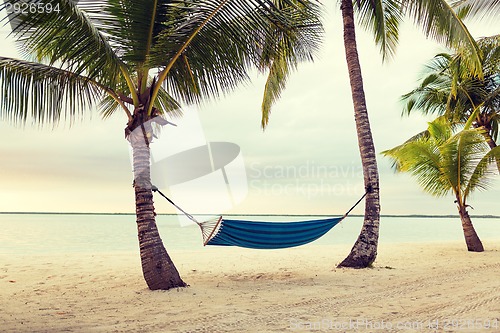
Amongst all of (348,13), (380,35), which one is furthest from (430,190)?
(348,13)

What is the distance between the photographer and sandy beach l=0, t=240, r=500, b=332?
2686 mm

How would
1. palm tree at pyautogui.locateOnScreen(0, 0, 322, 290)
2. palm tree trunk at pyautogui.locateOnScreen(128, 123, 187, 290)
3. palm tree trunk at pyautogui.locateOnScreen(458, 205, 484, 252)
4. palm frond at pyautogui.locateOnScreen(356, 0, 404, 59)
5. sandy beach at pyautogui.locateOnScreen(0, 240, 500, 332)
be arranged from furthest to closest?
1. palm tree trunk at pyautogui.locateOnScreen(458, 205, 484, 252)
2. palm frond at pyautogui.locateOnScreen(356, 0, 404, 59)
3. palm tree trunk at pyautogui.locateOnScreen(128, 123, 187, 290)
4. palm tree at pyautogui.locateOnScreen(0, 0, 322, 290)
5. sandy beach at pyautogui.locateOnScreen(0, 240, 500, 332)

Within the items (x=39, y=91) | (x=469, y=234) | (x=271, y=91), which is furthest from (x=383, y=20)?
(x=39, y=91)

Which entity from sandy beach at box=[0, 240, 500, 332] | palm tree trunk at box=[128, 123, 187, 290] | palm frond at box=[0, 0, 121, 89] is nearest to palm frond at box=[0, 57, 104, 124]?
palm frond at box=[0, 0, 121, 89]

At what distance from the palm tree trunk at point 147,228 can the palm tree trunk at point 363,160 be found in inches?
89.4

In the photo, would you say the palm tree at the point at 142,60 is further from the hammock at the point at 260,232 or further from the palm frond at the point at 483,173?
the palm frond at the point at 483,173

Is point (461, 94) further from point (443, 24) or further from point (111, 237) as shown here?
point (111, 237)

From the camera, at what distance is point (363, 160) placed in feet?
17.2

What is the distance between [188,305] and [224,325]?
664mm

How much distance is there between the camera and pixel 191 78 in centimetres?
407

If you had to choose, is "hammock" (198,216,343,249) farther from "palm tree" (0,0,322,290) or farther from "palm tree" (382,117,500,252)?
"palm tree" (382,117,500,252)

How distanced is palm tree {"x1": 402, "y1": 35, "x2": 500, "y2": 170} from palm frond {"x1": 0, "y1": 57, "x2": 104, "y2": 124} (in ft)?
22.1

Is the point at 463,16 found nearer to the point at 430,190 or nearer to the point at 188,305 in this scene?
the point at 430,190

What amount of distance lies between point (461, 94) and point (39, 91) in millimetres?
8112
